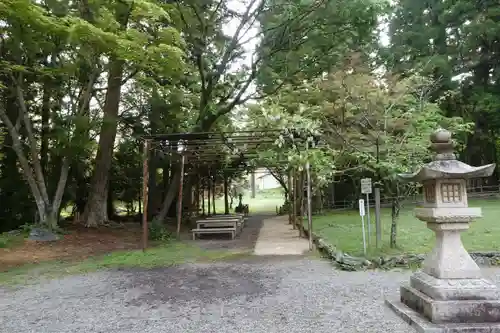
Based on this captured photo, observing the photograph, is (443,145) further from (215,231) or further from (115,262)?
(215,231)

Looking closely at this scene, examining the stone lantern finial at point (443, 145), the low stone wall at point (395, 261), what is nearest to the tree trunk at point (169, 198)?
the low stone wall at point (395, 261)

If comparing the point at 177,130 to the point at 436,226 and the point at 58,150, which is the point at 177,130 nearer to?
the point at 58,150

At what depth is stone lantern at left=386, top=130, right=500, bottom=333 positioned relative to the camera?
4.11 metres

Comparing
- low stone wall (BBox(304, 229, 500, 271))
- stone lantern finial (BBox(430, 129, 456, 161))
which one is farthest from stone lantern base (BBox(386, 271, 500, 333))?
low stone wall (BBox(304, 229, 500, 271))

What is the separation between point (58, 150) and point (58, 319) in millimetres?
8368

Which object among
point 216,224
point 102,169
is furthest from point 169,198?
point 102,169

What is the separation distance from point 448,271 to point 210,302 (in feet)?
9.59

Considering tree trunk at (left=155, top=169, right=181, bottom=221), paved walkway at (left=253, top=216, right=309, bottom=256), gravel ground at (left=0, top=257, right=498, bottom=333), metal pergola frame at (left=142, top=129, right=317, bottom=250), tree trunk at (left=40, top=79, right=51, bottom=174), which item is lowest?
gravel ground at (left=0, top=257, right=498, bottom=333)

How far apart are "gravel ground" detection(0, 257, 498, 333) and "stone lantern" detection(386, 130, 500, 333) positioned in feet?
1.13

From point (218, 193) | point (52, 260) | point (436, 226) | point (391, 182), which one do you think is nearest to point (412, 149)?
point (391, 182)

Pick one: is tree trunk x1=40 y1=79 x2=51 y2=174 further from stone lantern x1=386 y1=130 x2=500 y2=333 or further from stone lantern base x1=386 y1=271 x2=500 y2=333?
stone lantern base x1=386 y1=271 x2=500 y2=333

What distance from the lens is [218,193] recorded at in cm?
3064

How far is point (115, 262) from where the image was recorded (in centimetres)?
853

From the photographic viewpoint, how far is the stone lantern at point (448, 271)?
4113 millimetres
